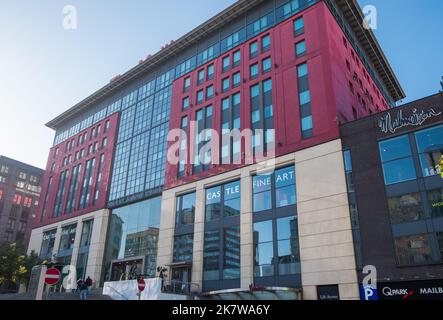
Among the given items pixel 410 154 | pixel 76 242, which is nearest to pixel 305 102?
pixel 410 154

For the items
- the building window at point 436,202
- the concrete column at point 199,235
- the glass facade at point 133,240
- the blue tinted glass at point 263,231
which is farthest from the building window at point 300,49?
the glass facade at point 133,240

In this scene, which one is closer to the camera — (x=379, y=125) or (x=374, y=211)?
(x=374, y=211)

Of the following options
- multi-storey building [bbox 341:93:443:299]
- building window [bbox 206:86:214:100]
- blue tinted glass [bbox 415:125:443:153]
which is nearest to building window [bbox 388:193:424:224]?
multi-storey building [bbox 341:93:443:299]

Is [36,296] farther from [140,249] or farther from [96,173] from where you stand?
[96,173]

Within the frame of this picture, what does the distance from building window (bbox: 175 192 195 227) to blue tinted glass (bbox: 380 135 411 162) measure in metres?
20.8

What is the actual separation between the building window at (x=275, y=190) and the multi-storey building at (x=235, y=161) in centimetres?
11

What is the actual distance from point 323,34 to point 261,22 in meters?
9.72

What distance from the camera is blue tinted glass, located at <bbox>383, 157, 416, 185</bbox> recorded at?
2795 centimetres

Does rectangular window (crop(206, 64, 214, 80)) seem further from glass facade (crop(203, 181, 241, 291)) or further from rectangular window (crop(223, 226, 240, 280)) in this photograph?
rectangular window (crop(223, 226, 240, 280))

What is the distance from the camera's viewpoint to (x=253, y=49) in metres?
44.0

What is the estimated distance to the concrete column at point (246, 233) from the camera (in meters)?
33.4

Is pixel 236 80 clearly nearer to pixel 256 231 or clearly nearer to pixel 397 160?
pixel 256 231

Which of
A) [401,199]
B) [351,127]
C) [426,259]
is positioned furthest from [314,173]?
[426,259]

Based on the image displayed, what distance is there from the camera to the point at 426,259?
991 inches
